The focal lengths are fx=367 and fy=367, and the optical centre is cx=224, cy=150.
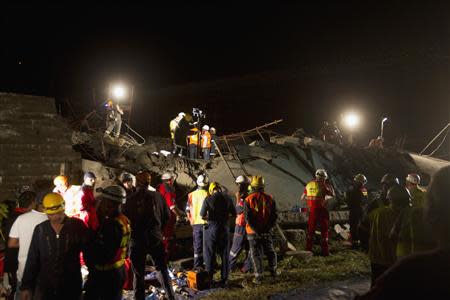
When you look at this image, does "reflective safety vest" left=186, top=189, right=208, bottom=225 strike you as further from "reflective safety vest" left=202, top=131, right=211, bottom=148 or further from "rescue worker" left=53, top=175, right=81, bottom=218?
"reflective safety vest" left=202, top=131, right=211, bottom=148

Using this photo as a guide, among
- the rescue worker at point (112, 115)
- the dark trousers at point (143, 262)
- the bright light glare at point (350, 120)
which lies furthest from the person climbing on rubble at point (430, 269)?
the bright light glare at point (350, 120)

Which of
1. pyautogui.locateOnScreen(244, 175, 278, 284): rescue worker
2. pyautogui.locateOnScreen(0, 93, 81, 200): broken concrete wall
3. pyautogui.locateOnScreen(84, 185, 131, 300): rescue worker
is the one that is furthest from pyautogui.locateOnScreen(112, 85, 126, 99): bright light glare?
pyautogui.locateOnScreen(84, 185, 131, 300): rescue worker

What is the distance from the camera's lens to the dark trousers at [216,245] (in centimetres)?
720

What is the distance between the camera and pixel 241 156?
15.4m

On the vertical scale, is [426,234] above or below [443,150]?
below

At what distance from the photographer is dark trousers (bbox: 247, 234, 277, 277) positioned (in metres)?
7.38

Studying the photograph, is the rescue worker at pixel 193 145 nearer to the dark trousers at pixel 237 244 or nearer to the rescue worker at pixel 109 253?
the dark trousers at pixel 237 244

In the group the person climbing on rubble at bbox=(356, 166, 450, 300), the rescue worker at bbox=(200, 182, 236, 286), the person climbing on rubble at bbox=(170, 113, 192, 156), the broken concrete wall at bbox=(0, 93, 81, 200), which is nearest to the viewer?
the person climbing on rubble at bbox=(356, 166, 450, 300)

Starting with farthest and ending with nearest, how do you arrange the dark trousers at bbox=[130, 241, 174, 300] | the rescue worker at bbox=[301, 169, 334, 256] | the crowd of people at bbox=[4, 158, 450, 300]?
the rescue worker at bbox=[301, 169, 334, 256]
the dark trousers at bbox=[130, 241, 174, 300]
the crowd of people at bbox=[4, 158, 450, 300]

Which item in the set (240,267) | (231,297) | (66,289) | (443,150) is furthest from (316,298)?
(443,150)

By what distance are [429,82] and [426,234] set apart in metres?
34.4

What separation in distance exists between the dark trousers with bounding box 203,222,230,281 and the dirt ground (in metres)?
0.42

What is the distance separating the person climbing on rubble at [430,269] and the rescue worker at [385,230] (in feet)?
9.37

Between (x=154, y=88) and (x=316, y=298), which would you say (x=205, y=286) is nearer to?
(x=316, y=298)
